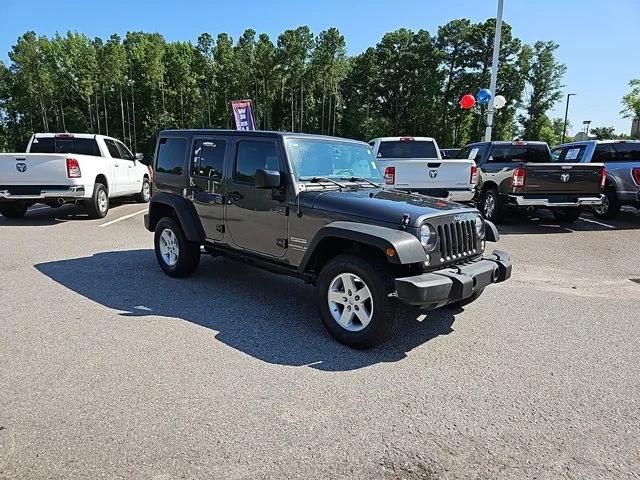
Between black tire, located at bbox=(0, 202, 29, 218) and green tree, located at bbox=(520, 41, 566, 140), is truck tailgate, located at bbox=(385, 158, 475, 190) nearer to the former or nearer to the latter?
black tire, located at bbox=(0, 202, 29, 218)

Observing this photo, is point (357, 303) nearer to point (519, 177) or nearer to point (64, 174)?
point (519, 177)

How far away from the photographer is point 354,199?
14.0 ft

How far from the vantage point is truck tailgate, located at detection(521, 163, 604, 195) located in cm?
956

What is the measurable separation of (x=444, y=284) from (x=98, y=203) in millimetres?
9585

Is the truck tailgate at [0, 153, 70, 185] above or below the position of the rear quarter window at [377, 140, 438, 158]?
below

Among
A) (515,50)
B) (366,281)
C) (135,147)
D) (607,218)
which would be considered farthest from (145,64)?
(366,281)

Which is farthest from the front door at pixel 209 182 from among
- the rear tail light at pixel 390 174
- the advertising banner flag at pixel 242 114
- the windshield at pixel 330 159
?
the advertising banner flag at pixel 242 114

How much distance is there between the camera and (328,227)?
4.10 meters

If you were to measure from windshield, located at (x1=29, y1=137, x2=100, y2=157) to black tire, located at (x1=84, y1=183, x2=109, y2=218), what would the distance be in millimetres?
1050

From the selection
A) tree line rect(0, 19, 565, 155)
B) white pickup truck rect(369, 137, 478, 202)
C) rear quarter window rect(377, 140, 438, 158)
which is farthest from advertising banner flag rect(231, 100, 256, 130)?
tree line rect(0, 19, 565, 155)

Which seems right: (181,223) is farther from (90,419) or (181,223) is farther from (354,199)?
(90,419)

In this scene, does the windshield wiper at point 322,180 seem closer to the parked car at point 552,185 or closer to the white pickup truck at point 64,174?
the parked car at point 552,185

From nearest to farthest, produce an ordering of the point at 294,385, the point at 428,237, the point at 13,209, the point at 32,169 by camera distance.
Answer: the point at 294,385 → the point at 428,237 → the point at 32,169 → the point at 13,209

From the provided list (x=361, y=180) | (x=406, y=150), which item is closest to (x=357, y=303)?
(x=361, y=180)
